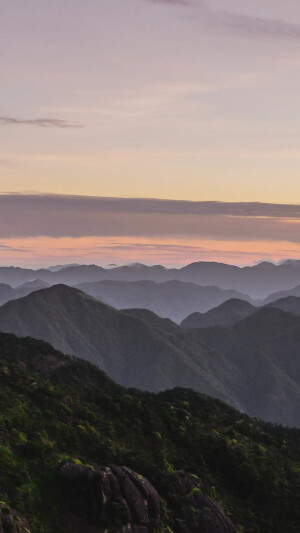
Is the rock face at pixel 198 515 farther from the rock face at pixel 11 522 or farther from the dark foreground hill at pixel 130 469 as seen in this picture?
the rock face at pixel 11 522

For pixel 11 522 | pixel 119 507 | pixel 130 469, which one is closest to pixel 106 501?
pixel 119 507

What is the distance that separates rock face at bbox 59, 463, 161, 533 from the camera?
81.4 ft

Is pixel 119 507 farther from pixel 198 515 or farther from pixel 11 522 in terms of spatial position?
pixel 11 522

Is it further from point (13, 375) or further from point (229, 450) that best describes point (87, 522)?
point (13, 375)

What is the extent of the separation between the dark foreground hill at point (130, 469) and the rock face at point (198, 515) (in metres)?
0.05

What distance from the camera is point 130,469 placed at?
29.1 metres

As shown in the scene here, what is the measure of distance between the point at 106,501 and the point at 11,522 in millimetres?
5243

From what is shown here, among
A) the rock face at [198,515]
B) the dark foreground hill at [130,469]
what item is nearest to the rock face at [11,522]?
the dark foreground hill at [130,469]

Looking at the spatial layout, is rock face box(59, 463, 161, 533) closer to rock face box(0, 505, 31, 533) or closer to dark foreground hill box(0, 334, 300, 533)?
dark foreground hill box(0, 334, 300, 533)

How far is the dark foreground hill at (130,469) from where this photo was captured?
82.6ft

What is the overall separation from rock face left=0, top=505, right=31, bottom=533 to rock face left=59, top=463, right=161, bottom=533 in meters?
2.73

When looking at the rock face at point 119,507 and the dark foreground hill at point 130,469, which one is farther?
the dark foreground hill at point 130,469

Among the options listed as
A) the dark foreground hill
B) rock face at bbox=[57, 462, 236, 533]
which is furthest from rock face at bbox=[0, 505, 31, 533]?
rock face at bbox=[57, 462, 236, 533]

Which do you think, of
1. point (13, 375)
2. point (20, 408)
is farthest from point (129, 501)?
point (13, 375)
